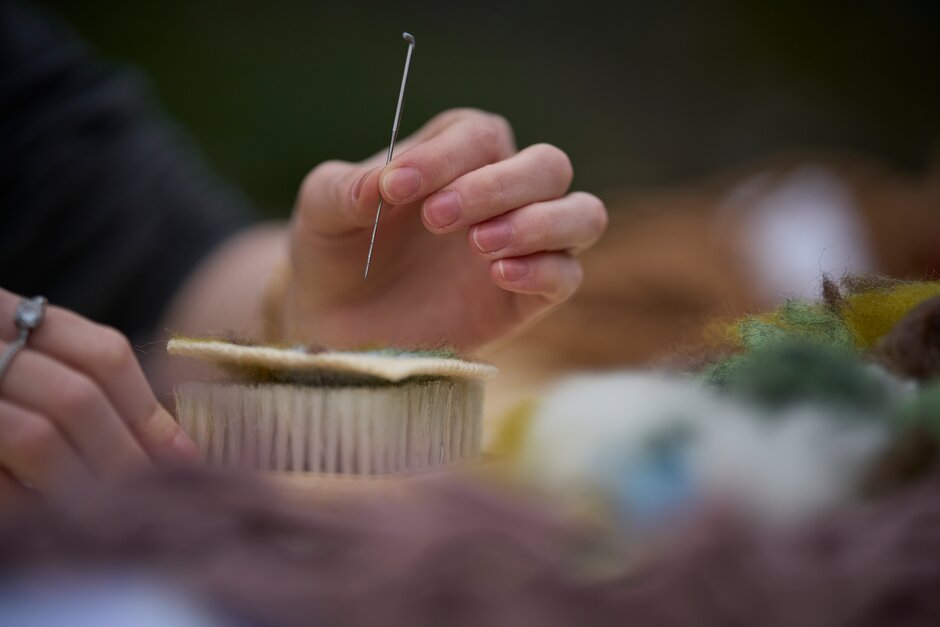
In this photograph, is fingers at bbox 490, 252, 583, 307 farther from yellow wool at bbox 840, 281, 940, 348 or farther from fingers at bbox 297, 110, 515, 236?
yellow wool at bbox 840, 281, 940, 348

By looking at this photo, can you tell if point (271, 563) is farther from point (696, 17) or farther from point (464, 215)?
point (696, 17)

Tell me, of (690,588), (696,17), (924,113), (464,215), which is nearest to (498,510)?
(690,588)

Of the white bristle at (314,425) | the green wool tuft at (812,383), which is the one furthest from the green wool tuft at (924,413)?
the white bristle at (314,425)

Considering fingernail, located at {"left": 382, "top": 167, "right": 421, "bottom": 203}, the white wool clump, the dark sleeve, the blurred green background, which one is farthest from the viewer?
the blurred green background

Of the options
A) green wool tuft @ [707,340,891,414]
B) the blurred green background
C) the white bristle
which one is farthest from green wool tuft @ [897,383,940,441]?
the blurred green background

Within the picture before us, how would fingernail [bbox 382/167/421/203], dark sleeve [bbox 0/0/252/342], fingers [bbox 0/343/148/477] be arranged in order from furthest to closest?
dark sleeve [bbox 0/0/252/342] → fingernail [bbox 382/167/421/203] → fingers [bbox 0/343/148/477]

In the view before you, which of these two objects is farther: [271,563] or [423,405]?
[423,405]
